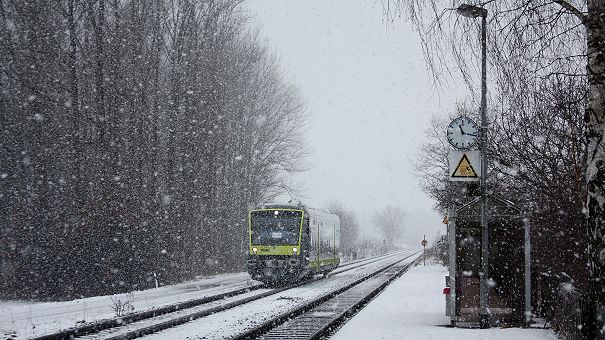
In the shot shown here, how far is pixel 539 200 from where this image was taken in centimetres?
1354

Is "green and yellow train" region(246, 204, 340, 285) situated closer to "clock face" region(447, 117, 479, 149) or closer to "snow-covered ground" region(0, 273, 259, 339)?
"snow-covered ground" region(0, 273, 259, 339)

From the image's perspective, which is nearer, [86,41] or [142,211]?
[142,211]

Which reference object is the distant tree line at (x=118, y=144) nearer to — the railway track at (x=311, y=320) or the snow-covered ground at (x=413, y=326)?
the railway track at (x=311, y=320)

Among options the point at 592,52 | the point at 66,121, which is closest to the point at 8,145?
the point at 66,121

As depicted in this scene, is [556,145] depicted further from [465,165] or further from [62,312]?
[62,312]

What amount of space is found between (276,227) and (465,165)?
15046mm

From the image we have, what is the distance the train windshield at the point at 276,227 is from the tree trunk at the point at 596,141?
20.2 meters

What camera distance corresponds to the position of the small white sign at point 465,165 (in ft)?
42.5

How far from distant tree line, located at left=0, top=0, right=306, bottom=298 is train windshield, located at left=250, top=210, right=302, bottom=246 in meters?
4.01

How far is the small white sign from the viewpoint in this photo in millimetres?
12945

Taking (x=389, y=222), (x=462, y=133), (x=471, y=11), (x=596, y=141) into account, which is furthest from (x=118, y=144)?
(x=389, y=222)

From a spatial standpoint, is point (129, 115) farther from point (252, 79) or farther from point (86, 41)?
point (252, 79)

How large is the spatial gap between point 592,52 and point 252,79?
123 feet

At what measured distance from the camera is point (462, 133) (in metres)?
13.3
